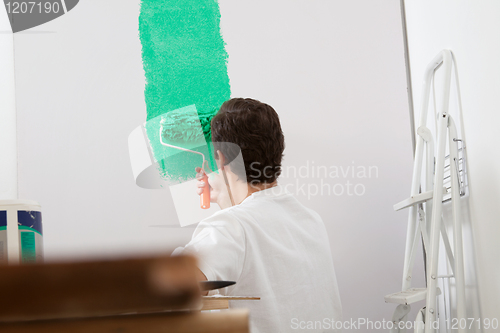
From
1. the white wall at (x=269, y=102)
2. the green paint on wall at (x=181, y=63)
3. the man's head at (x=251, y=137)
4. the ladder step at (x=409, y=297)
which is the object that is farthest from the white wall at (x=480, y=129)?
the green paint on wall at (x=181, y=63)

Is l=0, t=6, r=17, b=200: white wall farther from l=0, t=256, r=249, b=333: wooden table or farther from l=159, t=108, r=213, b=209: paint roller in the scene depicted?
l=0, t=256, r=249, b=333: wooden table

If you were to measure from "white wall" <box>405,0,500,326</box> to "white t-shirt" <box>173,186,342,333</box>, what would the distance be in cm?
44

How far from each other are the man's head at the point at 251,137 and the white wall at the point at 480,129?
0.58 meters

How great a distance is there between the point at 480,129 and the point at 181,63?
3.70ft

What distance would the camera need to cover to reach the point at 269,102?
1.76 metres

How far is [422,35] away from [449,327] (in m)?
1.07

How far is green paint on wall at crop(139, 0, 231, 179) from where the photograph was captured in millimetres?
1713

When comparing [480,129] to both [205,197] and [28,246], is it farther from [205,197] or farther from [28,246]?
[28,246]

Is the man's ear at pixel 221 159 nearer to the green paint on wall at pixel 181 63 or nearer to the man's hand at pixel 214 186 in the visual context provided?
the man's hand at pixel 214 186

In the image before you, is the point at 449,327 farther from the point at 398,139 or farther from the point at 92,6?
the point at 92,6

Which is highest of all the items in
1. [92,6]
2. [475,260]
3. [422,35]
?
[92,6]

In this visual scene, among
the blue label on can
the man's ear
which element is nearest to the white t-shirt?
the man's ear

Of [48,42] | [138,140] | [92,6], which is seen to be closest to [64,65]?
[48,42]

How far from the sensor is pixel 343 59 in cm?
178
